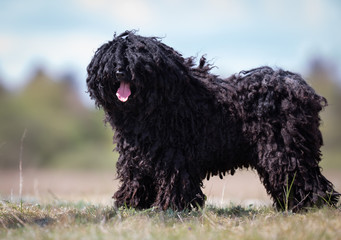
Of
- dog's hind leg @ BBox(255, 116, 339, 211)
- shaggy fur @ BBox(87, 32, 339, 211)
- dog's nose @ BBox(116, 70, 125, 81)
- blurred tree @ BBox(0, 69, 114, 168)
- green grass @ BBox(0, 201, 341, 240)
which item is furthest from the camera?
blurred tree @ BBox(0, 69, 114, 168)

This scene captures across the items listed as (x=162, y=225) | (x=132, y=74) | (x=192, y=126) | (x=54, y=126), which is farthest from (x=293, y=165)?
(x=54, y=126)

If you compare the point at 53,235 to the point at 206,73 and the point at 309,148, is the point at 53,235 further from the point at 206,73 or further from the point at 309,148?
the point at 309,148

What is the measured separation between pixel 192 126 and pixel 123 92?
3.27 ft

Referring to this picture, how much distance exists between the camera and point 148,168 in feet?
17.9

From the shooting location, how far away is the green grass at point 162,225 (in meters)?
4.00

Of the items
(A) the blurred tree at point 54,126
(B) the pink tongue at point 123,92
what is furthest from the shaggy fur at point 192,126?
(A) the blurred tree at point 54,126

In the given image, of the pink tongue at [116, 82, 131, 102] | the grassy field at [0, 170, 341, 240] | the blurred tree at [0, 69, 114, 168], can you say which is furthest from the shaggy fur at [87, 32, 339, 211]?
the blurred tree at [0, 69, 114, 168]

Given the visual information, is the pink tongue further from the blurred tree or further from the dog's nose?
the blurred tree

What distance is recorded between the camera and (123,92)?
5.32 metres

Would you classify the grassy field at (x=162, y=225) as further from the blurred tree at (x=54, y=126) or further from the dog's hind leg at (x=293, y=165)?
the blurred tree at (x=54, y=126)

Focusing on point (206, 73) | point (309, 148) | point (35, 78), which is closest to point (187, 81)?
point (206, 73)

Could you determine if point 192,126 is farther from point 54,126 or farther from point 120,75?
point 54,126

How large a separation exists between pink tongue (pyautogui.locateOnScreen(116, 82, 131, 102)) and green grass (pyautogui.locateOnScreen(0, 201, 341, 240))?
143 centimetres

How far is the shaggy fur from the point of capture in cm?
538
